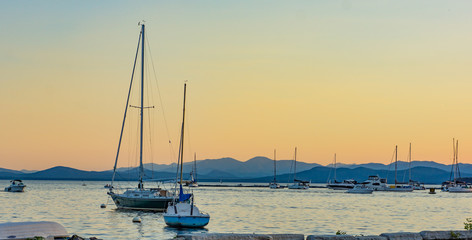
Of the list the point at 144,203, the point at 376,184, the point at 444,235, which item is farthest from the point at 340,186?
the point at 444,235

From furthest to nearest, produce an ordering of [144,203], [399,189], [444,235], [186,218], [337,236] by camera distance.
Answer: [399,189] → [144,203] → [186,218] → [444,235] → [337,236]

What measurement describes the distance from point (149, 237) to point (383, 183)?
5720 inches

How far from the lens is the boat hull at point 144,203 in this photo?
6047cm

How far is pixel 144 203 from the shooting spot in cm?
6147

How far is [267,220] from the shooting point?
195 feet

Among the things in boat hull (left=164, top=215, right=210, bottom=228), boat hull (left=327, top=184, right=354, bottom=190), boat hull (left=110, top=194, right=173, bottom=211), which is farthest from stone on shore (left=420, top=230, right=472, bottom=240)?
boat hull (left=327, top=184, right=354, bottom=190)

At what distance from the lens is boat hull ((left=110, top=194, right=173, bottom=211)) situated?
60.5 metres

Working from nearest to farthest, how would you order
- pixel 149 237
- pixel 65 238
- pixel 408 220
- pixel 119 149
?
1. pixel 65 238
2. pixel 149 237
3. pixel 408 220
4. pixel 119 149

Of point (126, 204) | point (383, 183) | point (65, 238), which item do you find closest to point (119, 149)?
point (126, 204)

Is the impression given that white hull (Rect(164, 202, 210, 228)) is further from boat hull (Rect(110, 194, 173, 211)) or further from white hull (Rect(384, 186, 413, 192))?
white hull (Rect(384, 186, 413, 192))

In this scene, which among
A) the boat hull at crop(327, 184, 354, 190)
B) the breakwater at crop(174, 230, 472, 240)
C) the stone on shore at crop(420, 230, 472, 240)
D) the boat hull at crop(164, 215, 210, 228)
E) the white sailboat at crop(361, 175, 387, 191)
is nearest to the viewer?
the breakwater at crop(174, 230, 472, 240)

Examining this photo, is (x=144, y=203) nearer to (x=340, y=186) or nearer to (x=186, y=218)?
(x=186, y=218)

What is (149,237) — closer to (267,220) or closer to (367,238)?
(267,220)

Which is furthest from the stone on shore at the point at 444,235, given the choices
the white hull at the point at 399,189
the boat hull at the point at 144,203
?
the white hull at the point at 399,189
